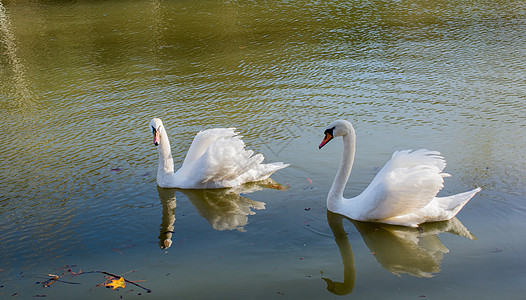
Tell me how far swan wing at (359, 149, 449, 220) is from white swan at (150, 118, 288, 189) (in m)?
1.64

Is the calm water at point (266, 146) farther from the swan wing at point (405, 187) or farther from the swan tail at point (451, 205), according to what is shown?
the swan wing at point (405, 187)

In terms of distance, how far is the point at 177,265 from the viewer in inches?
196

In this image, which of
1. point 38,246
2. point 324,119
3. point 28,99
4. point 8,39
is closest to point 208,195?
point 38,246

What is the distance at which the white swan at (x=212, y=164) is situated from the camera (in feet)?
21.5

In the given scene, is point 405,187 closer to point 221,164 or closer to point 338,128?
point 338,128

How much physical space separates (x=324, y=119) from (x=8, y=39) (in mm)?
11084

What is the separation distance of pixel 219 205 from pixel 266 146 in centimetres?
165

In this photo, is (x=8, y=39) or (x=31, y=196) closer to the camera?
(x=31, y=196)

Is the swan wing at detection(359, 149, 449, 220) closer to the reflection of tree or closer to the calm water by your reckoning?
the calm water

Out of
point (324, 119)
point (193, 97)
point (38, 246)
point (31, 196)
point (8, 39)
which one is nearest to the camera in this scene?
point (38, 246)

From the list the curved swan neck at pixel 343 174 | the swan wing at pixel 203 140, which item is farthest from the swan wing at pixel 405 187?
the swan wing at pixel 203 140

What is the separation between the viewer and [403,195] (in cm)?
529

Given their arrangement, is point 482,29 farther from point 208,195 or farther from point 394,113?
point 208,195

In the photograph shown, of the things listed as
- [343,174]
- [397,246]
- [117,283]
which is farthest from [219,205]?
[397,246]
